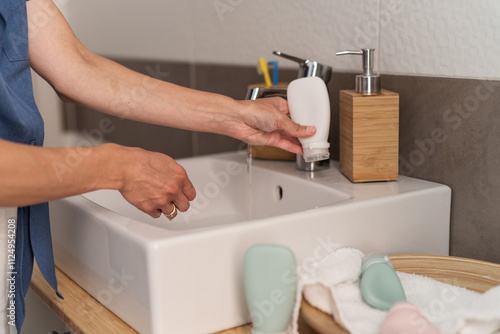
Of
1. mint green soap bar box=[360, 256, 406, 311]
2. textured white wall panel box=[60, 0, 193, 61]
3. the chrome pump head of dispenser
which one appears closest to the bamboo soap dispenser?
the chrome pump head of dispenser

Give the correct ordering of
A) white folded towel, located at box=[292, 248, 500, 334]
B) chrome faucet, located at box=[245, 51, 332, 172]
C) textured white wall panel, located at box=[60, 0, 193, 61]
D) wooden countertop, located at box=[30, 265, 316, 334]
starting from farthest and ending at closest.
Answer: textured white wall panel, located at box=[60, 0, 193, 61]
chrome faucet, located at box=[245, 51, 332, 172]
wooden countertop, located at box=[30, 265, 316, 334]
white folded towel, located at box=[292, 248, 500, 334]

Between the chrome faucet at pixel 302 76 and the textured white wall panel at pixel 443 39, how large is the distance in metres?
0.11

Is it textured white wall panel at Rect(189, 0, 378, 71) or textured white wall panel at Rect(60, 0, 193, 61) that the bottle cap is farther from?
textured white wall panel at Rect(60, 0, 193, 61)

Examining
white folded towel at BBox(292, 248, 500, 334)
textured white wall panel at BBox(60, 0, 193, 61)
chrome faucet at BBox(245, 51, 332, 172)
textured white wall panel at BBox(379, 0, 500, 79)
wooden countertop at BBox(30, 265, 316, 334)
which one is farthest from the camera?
textured white wall panel at BBox(60, 0, 193, 61)

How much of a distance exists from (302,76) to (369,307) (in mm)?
504

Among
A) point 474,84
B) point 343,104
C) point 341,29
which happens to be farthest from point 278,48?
point 474,84

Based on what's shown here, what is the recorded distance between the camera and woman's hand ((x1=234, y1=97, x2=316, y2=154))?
2.99 feet

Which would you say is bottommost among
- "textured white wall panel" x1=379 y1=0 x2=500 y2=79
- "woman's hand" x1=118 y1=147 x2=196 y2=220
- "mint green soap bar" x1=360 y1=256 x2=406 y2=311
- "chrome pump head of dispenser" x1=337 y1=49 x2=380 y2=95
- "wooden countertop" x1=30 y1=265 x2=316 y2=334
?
"wooden countertop" x1=30 y1=265 x2=316 y2=334

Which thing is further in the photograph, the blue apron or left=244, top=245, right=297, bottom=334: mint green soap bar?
the blue apron

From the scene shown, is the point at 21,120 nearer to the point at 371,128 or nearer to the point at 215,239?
the point at 215,239

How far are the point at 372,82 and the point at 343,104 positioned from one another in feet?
0.25

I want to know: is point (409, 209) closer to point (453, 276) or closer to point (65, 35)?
point (453, 276)

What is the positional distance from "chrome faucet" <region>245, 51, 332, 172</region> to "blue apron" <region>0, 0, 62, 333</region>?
44cm

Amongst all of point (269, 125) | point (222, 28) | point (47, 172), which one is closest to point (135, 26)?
point (222, 28)
